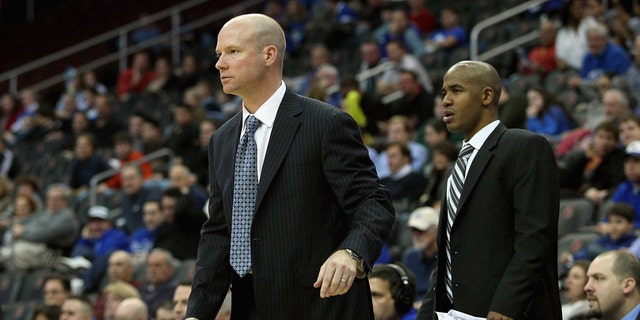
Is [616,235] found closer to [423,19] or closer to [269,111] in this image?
[269,111]

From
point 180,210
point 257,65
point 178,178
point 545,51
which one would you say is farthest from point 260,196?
point 545,51

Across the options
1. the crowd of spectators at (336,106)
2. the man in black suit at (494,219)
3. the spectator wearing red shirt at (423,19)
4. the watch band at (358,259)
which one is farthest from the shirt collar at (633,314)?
the spectator wearing red shirt at (423,19)

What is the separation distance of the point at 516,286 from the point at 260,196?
0.87 meters

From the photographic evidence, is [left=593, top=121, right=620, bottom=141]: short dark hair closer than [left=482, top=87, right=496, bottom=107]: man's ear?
No

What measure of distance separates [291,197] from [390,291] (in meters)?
2.05

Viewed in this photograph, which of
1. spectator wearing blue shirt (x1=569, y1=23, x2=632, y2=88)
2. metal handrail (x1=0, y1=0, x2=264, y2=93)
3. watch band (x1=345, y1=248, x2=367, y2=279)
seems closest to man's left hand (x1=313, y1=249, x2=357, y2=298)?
watch band (x1=345, y1=248, x2=367, y2=279)

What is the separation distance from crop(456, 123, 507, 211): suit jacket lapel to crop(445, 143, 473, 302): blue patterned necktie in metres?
0.04

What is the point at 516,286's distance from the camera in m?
3.58

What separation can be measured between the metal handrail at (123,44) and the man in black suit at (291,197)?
1346 cm

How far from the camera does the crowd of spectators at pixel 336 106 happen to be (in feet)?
27.7

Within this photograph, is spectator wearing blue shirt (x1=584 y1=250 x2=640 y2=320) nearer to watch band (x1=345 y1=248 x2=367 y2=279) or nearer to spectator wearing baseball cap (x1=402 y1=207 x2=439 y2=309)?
watch band (x1=345 y1=248 x2=367 y2=279)

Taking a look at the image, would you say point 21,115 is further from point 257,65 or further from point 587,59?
point 257,65

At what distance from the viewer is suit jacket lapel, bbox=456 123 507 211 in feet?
12.5

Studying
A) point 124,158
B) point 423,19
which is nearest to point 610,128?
point 423,19
